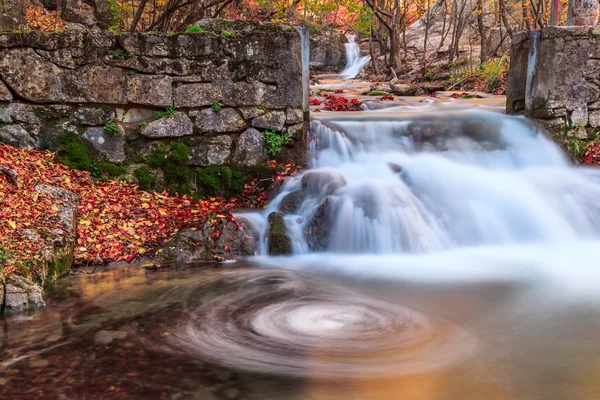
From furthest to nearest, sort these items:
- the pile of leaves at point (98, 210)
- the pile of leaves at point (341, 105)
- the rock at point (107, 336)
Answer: the pile of leaves at point (341, 105) → the pile of leaves at point (98, 210) → the rock at point (107, 336)

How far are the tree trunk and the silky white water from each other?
13.4ft

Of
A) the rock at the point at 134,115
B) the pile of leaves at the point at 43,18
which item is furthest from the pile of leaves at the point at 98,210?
the pile of leaves at the point at 43,18

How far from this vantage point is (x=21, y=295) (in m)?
4.44

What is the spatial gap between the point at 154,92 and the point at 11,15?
7.04 ft

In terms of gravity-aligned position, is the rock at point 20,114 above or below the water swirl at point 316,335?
above

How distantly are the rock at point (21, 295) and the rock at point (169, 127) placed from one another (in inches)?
117

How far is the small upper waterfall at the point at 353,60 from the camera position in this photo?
2255cm

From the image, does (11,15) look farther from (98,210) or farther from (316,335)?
(316,335)

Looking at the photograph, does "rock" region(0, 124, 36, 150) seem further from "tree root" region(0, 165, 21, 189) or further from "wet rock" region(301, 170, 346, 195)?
"wet rock" region(301, 170, 346, 195)

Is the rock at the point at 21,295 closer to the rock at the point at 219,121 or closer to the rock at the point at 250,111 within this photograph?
the rock at the point at 219,121

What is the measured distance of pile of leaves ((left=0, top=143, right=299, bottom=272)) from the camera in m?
5.34

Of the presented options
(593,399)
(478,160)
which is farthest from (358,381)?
(478,160)

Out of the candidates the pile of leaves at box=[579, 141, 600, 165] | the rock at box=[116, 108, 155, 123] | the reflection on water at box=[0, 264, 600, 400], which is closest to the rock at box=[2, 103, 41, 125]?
the rock at box=[116, 108, 155, 123]

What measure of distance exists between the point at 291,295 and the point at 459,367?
1858mm
